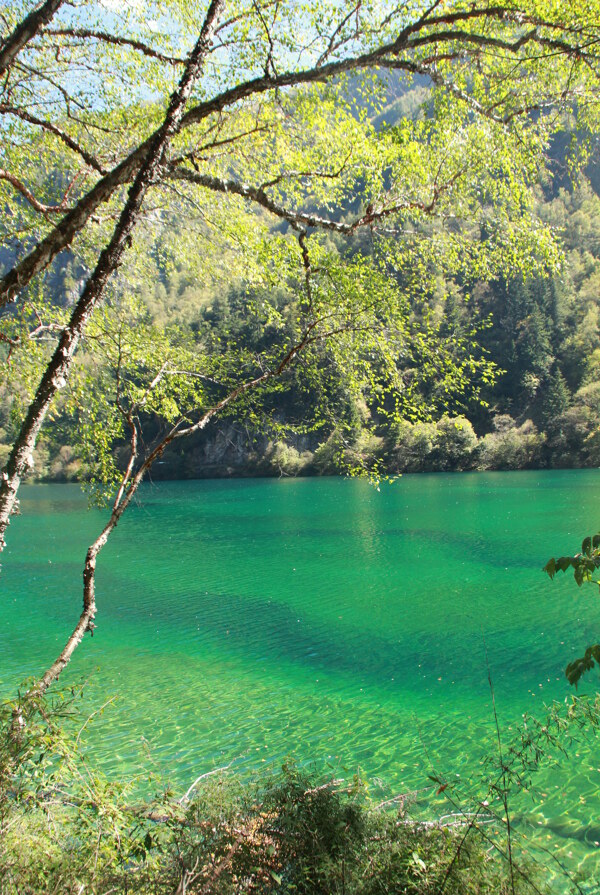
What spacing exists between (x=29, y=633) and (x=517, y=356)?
3222 inches

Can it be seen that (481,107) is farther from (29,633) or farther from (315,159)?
(29,633)

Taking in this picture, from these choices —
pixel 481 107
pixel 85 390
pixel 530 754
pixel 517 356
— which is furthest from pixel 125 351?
Result: pixel 517 356

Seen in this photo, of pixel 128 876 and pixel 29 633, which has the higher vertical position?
pixel 128 876

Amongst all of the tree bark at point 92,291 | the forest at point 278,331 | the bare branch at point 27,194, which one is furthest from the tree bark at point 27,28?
the tree bark at point 92,291

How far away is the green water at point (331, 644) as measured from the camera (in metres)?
8.17

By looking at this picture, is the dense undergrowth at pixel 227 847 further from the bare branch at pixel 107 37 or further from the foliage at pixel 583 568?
the bare branch at pixel 107 37

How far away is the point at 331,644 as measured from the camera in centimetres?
1341

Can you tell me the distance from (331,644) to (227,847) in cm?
1038

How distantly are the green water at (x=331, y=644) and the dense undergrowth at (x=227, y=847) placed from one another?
3221mm

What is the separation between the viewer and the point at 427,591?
57.7 feet

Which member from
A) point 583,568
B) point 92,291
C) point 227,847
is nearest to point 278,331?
point 92,291

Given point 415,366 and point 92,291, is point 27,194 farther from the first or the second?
point 415,366

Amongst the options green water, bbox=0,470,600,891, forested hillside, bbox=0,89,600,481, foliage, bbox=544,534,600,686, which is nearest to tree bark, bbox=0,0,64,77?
forested hillside, bbox=0,89,600,481

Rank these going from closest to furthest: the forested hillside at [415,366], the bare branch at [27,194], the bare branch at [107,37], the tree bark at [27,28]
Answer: the tree bark at [27,28] → the bare branch at [27,194] → the bare branch at [107,37] → the forested hillside at [415,366]
